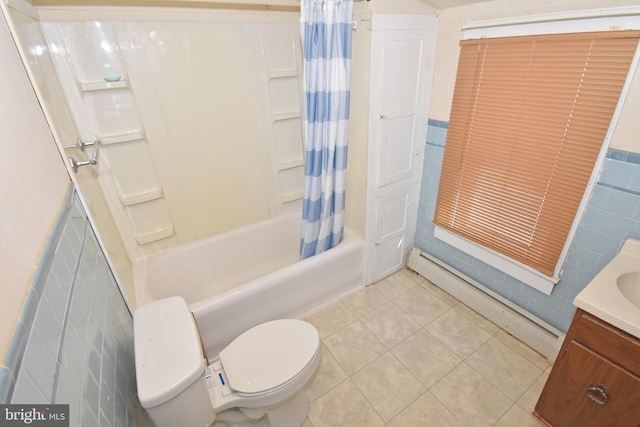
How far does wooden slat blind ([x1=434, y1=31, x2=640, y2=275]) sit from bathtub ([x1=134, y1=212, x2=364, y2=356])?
0.81m

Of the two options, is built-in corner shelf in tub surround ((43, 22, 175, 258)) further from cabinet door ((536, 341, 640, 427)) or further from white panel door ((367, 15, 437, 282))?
cabinet door ((536, 341, 640, 427))

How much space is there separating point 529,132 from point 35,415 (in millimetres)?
1944

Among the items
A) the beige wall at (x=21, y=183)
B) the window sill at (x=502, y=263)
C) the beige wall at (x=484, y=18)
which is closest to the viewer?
the beige wall at (x=21, y=183)

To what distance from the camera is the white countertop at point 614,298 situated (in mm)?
995

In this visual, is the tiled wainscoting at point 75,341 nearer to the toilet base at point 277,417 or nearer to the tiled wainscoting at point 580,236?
the toilet base at point 277,417

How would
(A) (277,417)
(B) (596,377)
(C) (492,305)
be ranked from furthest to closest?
(C) (492,305) < (A) (277,417) < (B) (596,377)

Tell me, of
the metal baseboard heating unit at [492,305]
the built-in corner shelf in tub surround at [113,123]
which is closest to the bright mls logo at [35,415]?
the built-in corner shelf in tub surround at [113,123]

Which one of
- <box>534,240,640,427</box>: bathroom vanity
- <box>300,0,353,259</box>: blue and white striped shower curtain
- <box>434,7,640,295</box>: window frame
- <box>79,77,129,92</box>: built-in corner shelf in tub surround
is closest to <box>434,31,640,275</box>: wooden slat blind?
<box>434,7,640,295</box>: window frame

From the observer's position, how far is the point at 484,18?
5.05ft

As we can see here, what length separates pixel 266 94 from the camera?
2020mm

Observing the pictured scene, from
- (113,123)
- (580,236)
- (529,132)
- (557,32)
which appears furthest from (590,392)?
(113,123)

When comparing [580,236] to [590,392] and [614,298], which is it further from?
[590,392]

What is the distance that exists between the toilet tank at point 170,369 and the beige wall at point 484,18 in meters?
1.80

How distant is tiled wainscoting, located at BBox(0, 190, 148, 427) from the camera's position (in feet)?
1.81
